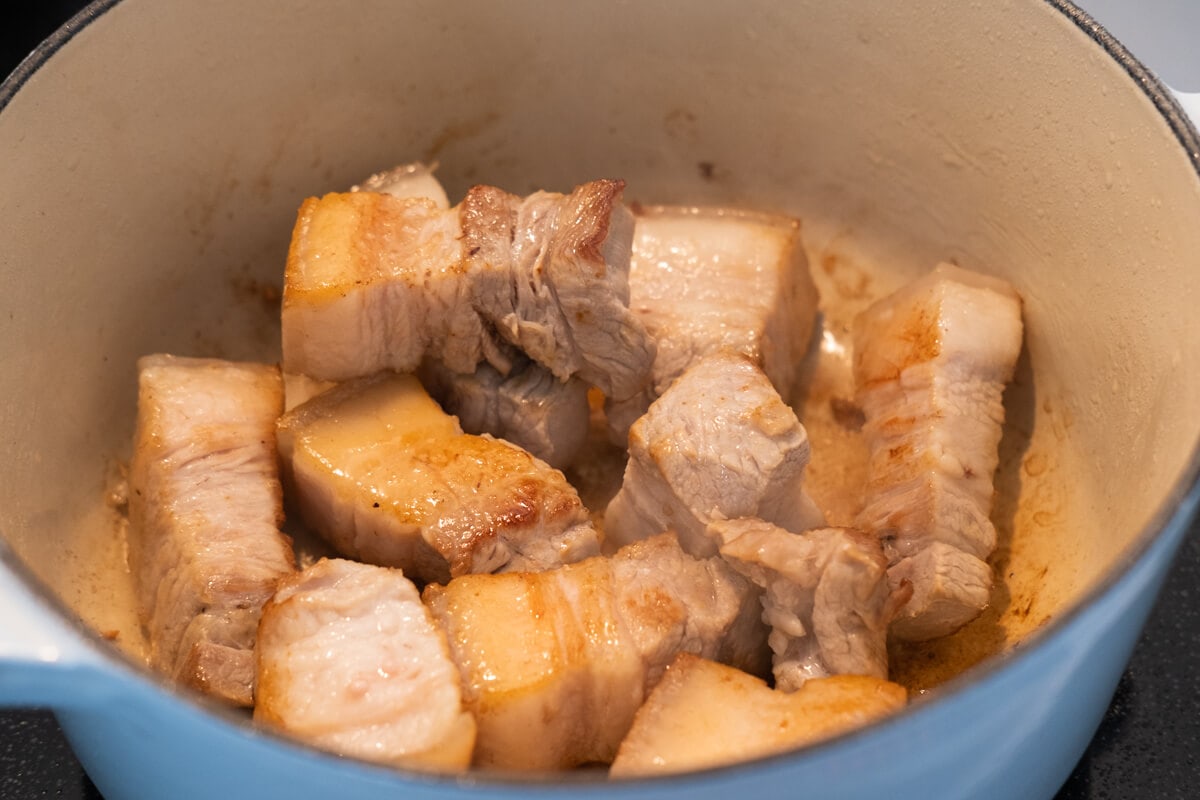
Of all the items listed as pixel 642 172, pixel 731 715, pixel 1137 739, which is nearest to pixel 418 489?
pixel 731 715

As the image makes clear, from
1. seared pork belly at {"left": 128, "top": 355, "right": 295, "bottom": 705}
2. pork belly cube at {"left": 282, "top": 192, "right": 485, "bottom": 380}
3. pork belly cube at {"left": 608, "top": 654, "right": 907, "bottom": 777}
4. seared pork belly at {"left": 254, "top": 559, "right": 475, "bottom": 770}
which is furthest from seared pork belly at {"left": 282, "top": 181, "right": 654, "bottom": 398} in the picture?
pork belly cube at {"left": 608, "top": 654, "right": 907, "bottom": 777}

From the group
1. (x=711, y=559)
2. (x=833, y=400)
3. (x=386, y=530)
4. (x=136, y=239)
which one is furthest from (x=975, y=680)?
(x=136, y=239)

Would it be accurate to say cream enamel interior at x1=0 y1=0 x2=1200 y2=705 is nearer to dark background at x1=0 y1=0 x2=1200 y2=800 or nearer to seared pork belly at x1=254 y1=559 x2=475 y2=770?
dark background at x1=0 y1=0 x2=1200 y2=800

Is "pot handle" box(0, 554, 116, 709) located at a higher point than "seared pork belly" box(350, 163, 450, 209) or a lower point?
lower

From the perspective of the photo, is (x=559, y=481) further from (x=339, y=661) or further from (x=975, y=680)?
(x=975, y=680)

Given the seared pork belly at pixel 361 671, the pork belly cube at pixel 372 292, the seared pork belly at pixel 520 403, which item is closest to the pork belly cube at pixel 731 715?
the seared pork belly at pixel 361 671

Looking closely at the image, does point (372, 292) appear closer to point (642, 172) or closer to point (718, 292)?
point (718, 292)
